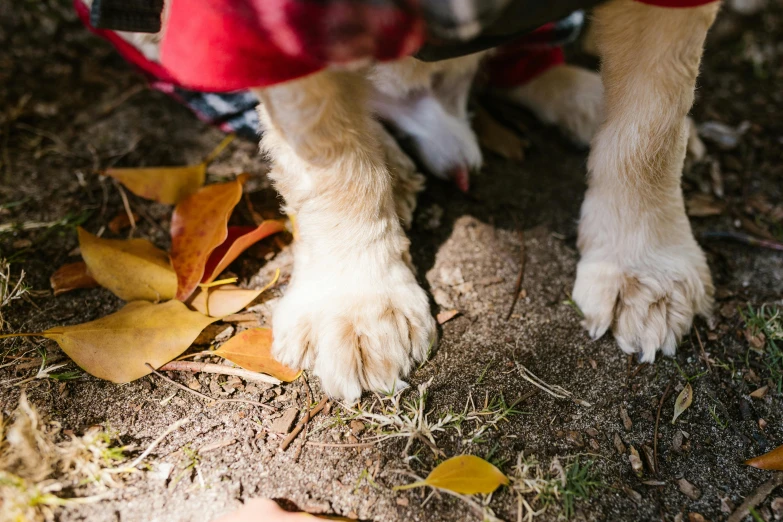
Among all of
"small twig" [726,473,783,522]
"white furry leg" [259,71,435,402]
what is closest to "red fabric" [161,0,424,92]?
"white furry leg" [259,71,435,402]

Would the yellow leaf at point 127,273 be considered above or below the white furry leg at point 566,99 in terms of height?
below

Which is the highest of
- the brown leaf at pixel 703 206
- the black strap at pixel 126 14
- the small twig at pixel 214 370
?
the black strap at pixel 126 14

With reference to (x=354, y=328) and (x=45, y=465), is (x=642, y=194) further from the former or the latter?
(x=45, y=465)

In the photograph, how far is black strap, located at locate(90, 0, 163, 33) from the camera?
133 centimetres

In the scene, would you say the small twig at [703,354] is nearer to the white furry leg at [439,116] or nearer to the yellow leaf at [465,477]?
the yellow leaf at [465,477]

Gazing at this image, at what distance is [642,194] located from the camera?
1399 mm

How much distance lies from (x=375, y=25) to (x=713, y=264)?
1213mm

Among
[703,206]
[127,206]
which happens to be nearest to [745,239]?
[703,206]

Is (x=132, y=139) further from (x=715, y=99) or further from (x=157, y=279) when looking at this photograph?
(x=715, y=99)

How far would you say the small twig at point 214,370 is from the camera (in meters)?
1.34

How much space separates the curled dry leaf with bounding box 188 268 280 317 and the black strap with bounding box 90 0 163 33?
0.61m

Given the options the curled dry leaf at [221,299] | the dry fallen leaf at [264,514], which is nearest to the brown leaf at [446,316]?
the curled dry leaf at [221,299]

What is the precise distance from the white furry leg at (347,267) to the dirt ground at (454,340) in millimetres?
81

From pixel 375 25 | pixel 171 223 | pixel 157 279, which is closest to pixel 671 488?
pixel 375 25
